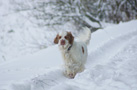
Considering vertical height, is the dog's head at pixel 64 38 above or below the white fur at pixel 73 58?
above

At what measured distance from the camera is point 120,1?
1596cm

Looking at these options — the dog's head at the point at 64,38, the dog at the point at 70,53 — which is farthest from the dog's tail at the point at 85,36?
the dog's head at the point at 64,38

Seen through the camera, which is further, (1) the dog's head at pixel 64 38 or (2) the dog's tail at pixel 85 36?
(2) the dog's tail at pixel 85 36

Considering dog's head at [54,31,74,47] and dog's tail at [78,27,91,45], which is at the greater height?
dog's head at [54,31,74,47]

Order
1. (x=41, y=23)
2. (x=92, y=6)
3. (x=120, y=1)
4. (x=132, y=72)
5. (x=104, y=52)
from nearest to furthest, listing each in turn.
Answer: (x=132, y=72)
(x=104, y=52)
(x=41, y=23)
(x=92, y=6)
(x=120, y=1)

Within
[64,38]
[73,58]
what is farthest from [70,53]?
[64,38]

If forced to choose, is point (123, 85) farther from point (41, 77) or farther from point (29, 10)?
point (29, 10)

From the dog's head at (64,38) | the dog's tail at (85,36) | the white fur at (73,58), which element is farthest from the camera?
the dog's tail at (85,36)

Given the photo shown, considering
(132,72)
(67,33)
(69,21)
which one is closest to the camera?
(132,72)

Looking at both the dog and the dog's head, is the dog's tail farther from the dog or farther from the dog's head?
the dog's head

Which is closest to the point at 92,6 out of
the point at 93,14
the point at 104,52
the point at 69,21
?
the point at 93,14

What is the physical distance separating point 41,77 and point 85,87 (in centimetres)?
135

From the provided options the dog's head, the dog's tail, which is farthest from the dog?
the dog's tail

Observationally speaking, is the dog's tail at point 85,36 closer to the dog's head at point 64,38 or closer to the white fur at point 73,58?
the white fur at point 73,58
